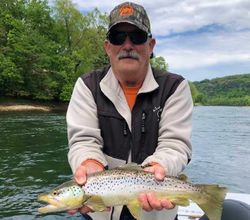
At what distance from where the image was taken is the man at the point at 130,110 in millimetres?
3305

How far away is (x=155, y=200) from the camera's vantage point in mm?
2971

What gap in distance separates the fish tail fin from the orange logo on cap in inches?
55.2

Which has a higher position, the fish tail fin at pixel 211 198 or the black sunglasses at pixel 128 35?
the black sunglasses at pixel 128 35

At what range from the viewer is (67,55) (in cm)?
5828

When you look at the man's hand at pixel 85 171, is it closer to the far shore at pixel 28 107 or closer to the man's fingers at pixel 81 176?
the man's fingers at pixel 81 176

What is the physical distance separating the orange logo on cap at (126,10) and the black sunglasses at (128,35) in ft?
0.46

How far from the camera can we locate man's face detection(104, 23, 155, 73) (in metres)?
3.34

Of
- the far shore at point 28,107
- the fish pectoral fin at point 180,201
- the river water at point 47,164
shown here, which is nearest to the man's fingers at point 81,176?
the fish pectoral fin at point 180,201

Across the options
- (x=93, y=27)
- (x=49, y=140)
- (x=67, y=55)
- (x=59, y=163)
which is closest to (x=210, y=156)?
(x=59, y=163)

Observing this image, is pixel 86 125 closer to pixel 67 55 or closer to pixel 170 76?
pixel 170 76

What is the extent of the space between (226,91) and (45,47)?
403 ft

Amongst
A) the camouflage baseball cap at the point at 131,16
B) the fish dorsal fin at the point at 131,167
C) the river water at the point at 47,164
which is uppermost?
the camouflage baseball cap at the point at 131,16

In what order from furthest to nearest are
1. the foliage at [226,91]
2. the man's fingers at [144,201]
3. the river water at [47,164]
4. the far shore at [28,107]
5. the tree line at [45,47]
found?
1. the foliage at [226,91]
2. the tree line at [45,47]
3. the far shore at [28,107]
4. the river water at [47,164]
5. the man's fingers at [144,201]

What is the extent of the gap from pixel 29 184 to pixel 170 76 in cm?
884
